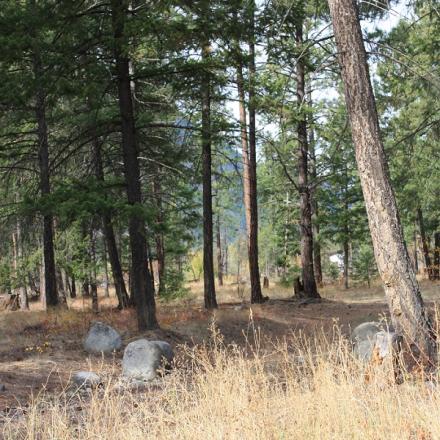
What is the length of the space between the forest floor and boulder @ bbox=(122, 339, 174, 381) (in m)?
0.47

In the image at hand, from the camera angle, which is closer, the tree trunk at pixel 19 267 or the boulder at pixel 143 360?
the boulder at pixel 143 360

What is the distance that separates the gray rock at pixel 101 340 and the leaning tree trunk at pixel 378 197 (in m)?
6.31

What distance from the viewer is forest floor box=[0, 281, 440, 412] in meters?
9.12

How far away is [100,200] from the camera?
10414 millimetres

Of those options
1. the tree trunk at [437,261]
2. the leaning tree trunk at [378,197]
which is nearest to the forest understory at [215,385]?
the leaning tree trunk at [378,197]

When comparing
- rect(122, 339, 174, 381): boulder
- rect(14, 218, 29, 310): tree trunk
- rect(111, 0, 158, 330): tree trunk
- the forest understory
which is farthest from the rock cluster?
rect(14, 218, 29, 310): tree trunk

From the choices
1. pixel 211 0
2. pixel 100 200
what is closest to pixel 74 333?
pixel 100 200

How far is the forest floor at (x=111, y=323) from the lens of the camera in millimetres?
9117

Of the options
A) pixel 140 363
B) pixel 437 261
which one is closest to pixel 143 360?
pixel 140 363

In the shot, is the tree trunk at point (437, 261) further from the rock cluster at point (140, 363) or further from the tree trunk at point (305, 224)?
the rock cluster at point (140, 363)

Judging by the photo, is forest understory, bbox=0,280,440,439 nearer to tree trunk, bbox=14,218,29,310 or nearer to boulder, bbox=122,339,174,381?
boulder, bbox=122,339,174,381

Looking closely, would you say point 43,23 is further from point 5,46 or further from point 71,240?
point 71,240

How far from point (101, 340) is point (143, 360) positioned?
263cm

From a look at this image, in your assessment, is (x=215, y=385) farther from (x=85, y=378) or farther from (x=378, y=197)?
(x=85, y=378)
